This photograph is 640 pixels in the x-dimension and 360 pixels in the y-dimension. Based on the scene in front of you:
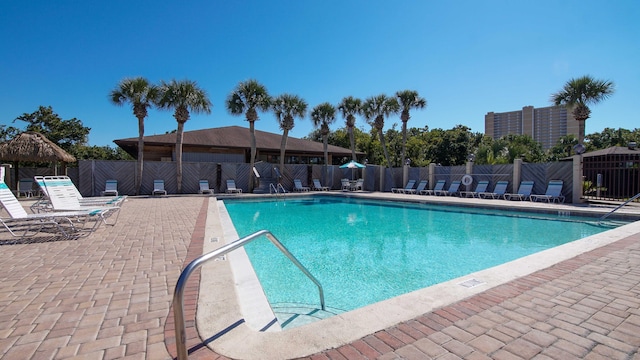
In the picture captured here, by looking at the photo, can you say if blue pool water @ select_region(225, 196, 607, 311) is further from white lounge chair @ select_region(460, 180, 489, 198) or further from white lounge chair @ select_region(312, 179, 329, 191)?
white lounge chair @ select_region(312, 179, 329, 191)

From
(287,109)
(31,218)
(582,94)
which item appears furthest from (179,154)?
(582,94)

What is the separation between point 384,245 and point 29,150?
1900 cm

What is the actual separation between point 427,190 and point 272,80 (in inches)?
474

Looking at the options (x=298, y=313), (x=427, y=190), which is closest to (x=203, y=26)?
(x=298, y=313)

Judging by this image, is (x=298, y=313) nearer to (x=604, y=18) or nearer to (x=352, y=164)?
(x=604, y=18)

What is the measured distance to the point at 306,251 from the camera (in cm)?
657

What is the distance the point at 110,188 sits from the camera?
1639cm

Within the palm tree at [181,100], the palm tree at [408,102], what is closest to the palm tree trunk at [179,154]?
the palm tree at [181,100]

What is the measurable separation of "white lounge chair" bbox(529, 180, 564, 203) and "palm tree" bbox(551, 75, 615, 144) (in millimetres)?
3378

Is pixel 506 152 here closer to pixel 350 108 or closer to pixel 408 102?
pixel 408 102

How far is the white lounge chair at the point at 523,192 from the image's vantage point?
14.2 m

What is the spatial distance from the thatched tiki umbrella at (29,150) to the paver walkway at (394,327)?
1561cm

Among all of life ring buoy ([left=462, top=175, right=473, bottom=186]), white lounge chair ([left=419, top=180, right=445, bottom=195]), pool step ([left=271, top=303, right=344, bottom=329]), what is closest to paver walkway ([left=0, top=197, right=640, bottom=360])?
pool step ([left=271, top=303, right=344, bottom=329])

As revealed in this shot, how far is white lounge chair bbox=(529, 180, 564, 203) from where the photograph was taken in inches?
513
